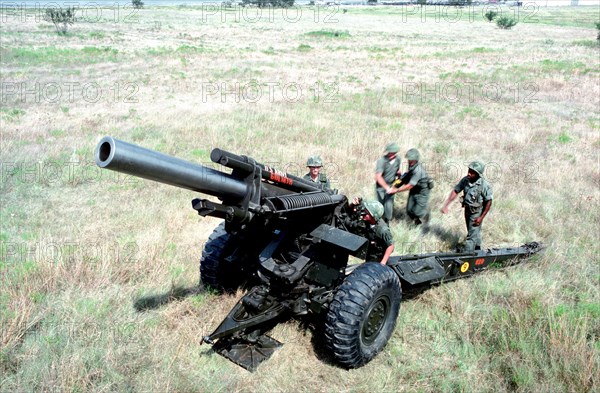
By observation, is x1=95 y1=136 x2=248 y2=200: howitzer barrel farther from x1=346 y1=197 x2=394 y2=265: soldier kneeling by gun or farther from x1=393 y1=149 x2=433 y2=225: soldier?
x1=393 y1=149 x2=433 y2=225: soldier

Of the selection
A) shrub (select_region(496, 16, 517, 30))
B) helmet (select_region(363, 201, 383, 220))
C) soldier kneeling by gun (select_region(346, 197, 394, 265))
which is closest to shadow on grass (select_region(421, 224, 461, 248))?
soldier kneeling by gun (select_region(346, 197, 394, 265))

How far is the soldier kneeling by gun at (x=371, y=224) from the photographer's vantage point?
5564 millimetres

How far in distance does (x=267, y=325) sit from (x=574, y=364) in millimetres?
3056

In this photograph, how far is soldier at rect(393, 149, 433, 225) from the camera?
820cm

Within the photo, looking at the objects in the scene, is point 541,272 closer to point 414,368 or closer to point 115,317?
point 414,368

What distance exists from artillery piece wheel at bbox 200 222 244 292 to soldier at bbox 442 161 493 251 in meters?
3.66

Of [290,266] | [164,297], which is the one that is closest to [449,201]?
[290,266]

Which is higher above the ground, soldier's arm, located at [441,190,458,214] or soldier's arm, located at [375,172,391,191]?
soldier's arm, located at [375,172,391,191]

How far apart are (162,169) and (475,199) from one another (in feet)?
17.3

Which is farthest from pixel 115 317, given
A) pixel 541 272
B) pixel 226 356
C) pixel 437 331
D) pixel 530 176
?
pixel 530 176

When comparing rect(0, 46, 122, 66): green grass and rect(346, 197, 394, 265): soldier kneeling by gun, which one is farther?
rect(0, 46, 122, 66): green grass

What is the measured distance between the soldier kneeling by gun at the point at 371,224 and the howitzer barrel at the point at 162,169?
169cm

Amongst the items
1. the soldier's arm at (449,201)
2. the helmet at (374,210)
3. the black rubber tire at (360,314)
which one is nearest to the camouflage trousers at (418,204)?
the soldier's arm at (449,201)

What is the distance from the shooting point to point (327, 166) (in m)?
11.3
